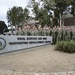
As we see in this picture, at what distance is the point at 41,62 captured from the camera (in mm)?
10758

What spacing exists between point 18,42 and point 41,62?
3.67 m

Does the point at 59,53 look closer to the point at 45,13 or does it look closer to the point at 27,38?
the point at 27,38

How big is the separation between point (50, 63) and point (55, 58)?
3.52ft

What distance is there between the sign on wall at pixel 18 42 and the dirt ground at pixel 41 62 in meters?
0.50

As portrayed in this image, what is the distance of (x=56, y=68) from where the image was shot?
32.0 ft

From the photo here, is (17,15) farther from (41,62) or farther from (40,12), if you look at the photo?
(41,62)

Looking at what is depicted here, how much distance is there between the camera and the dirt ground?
9.66 m

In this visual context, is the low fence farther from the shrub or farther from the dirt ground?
the dirt ground

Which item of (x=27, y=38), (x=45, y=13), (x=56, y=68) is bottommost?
(x=56, y=68)

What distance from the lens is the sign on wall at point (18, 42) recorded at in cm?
1319

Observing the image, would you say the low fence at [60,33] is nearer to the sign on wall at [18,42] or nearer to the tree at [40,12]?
the sign on wall at [18,42]

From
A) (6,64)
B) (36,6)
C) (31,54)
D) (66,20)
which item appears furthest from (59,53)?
(66,20)

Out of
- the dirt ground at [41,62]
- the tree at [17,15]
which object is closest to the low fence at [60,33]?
the dirt ground at [41,62]

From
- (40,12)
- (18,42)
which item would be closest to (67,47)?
(18,42)
